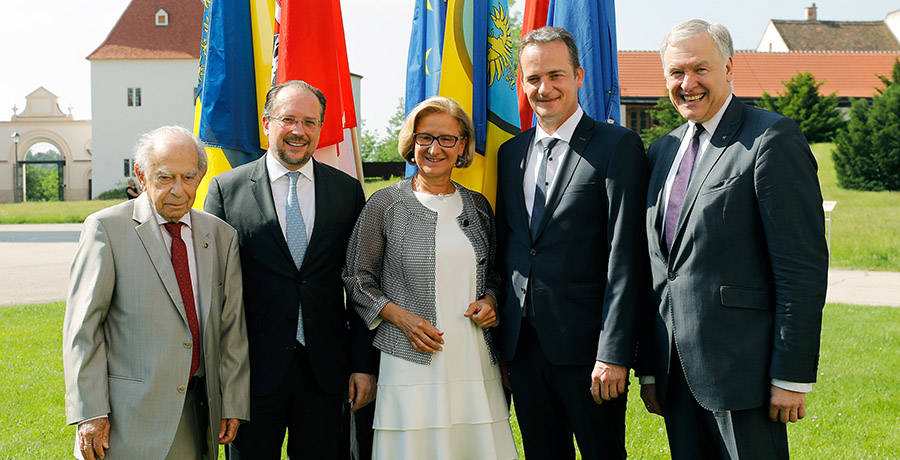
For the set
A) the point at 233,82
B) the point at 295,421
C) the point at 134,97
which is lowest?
the point at 295,421

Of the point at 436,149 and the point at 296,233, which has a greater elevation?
the point at 436,149

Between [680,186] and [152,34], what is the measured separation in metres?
51.2

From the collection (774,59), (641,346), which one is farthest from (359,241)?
(774,59)

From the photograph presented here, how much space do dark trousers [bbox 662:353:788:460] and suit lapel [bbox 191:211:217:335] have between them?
2015 mm

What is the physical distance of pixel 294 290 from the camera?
3.39m

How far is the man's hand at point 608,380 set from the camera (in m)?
3.15

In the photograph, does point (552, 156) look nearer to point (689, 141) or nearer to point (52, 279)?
point (689, 141)

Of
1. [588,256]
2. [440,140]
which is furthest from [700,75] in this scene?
[440,140]

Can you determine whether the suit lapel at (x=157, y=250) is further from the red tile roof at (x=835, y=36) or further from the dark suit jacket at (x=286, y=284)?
the red tile roof at (x=835, y=36)

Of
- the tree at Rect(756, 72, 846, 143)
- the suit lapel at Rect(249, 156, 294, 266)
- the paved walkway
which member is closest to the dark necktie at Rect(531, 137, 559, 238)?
the suit lapel at Rect(249, 156, 294, 266)

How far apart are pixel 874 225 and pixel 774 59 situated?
95.1 ft

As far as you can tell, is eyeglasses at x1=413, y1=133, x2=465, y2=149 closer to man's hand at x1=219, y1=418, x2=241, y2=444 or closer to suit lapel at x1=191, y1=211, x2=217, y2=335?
suit lapel at x1=191, y1=211, x2=217, y2=335

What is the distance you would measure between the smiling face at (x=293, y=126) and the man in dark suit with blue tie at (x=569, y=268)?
1024 mm

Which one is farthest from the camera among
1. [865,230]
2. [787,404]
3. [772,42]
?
[772,42]
